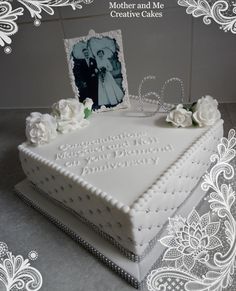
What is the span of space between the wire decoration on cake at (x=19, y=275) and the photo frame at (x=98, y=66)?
750 millimetres

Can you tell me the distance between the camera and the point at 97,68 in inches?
54.8

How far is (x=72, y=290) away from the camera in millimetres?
1064

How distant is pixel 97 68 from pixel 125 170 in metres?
0.52

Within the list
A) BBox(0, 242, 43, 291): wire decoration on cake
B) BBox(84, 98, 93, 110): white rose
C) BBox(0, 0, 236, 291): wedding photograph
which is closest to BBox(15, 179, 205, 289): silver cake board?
BBox(0, 0, 236, 291): wedding photograph

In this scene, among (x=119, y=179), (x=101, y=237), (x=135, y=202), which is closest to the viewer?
(x=135, y=202)

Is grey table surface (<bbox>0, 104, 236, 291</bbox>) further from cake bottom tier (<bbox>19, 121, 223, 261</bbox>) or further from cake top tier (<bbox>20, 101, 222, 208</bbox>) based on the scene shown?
cake top tier (<bbox>20, 101, 222, 208</bbox>)

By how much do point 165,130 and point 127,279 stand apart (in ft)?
1.90

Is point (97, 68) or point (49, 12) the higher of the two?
point (49, 12)

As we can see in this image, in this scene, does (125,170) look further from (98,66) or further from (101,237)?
(98,66)

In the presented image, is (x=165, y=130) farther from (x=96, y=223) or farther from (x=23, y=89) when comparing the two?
(x=23, y=89)

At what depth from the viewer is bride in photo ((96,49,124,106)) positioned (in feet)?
4.56

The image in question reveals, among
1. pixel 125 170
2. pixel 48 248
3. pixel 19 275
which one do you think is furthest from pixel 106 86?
pixel 19 275

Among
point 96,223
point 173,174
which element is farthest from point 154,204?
point 96,223

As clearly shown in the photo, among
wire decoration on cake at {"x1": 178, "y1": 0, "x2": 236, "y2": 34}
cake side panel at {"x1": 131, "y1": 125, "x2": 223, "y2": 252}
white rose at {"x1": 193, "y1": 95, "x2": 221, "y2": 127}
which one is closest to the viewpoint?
cake side panel at {"x1": 131, "y1": 125, "x2": 223, "y2": 252}
